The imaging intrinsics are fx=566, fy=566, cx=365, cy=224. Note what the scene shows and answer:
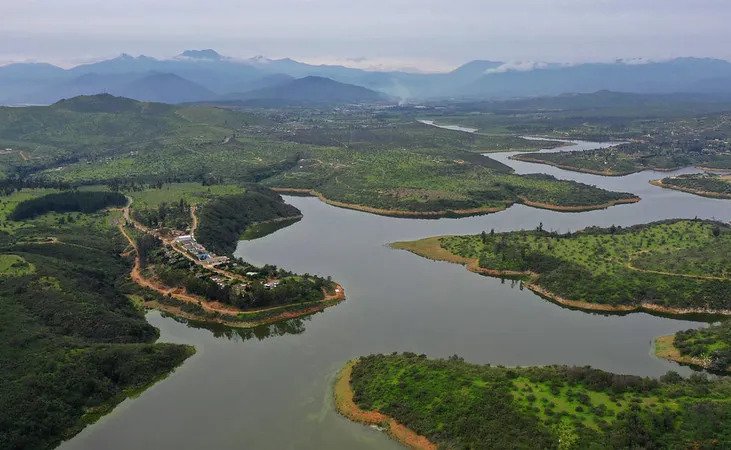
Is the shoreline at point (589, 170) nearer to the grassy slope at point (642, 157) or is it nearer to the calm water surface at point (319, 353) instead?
the grassy slope at point (642, 157)

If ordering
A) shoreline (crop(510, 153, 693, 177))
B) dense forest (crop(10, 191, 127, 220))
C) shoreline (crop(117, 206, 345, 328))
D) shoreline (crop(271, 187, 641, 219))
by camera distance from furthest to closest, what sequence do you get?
shoreline (crop(510, 153, 693, 177)) → shoreline (crop(271, 187, 641, 219)) → dense forest (crop(10, 191, 127, 220)) → shoreline (crop(117, 206, 345, 328))

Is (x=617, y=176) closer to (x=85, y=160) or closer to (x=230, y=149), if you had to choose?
(x=230, y=149)

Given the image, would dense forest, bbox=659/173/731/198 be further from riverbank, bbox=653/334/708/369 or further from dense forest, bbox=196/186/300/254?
dense forest, bbox=196/186/300/254

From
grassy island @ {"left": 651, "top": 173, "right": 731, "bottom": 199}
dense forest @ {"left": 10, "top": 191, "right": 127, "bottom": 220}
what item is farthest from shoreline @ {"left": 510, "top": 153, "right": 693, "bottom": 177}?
dense forest @ {"left": 10, "top": 191, "right": 127, "bottom": 220}

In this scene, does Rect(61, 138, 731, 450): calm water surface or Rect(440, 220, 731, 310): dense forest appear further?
Rect(440, 220, 731, 310): dense forest

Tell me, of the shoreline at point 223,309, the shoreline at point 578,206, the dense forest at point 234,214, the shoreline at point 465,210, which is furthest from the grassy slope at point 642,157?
the shoreline at point 223,309

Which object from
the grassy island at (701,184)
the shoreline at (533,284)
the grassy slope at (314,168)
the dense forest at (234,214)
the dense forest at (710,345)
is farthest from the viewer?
the grassy island at (701,184)

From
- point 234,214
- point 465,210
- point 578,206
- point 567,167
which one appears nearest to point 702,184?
point 567,167
